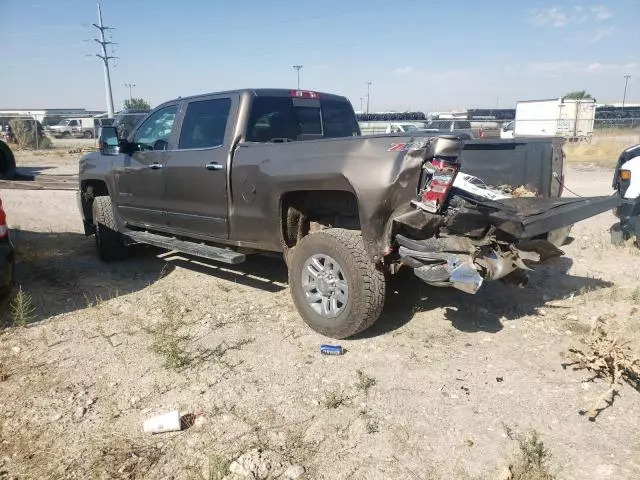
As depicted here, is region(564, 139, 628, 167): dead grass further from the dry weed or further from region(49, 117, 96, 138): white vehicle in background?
region(49, 117, 96, 138): white vehicle in background

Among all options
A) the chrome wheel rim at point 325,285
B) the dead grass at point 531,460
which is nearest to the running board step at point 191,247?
the chrome wheel rim at point 325,285

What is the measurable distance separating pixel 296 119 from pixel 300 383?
2.66 meters

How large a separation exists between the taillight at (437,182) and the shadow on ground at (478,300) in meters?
0.90

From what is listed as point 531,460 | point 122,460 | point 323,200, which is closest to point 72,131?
point 323,200

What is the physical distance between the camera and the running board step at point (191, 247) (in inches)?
177

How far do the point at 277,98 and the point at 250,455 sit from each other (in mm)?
3313

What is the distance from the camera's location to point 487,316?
4.38 m

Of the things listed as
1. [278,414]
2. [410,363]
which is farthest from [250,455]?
[410,363]

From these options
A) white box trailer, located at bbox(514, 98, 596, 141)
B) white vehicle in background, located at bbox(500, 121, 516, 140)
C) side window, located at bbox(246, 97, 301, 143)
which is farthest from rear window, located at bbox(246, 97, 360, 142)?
white box trailer, located at bbox(514, 98, 596, 141)

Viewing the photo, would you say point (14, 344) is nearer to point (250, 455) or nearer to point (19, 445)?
point (19, 445)

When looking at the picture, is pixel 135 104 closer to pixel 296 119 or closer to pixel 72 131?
pixel 72 131

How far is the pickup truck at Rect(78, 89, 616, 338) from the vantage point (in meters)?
3.36

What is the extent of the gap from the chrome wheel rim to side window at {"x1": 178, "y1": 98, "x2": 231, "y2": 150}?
1532mm

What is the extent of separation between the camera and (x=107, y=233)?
621 centimetres
